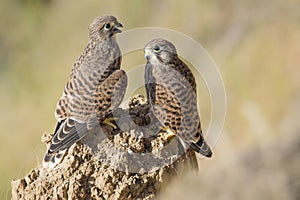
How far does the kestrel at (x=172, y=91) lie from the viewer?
8.55 m

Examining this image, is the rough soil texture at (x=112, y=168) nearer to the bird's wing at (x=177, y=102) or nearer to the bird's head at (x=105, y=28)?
the bird's wing at (x=177, y=102)

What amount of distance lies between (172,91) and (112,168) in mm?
1351

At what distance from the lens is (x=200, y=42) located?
19.7 meters

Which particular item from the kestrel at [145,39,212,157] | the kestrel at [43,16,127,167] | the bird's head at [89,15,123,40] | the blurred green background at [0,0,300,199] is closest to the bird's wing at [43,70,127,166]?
the kestrel at [43,16,127,167]

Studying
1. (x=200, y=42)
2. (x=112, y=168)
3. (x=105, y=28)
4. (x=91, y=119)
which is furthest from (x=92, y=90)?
(x=200, y=42)

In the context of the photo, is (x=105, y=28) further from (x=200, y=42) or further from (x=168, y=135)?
(x=200, y=42)

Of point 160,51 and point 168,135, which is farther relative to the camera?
point 160,51

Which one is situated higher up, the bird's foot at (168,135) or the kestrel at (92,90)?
the kestrel at (92,90)

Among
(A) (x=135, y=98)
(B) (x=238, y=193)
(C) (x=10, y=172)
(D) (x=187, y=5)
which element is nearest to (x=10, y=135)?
(C) (x=10, y=172)

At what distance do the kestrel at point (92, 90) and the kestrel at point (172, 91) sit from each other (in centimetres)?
36

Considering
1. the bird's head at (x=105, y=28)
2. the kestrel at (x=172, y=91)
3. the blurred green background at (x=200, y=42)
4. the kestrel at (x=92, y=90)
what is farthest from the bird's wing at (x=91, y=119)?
the blurred green background at (x=200, y=42)

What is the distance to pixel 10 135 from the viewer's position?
55.7ft

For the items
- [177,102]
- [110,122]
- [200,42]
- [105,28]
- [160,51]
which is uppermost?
[200,42]

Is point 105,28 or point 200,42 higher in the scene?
point 200,42
